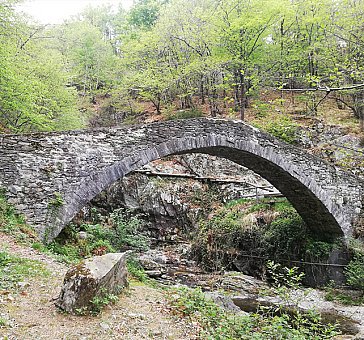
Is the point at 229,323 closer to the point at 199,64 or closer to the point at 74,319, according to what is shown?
the point at 74,319

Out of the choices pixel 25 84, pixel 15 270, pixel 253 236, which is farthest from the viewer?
pixel 253 236

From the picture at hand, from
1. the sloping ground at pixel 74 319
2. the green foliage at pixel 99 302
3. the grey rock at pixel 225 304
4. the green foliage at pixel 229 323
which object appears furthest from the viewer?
the grey rock at pixel 225 304

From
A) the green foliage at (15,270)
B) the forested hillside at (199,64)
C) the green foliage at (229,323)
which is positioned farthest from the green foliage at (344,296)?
the green foliage at (15,270)

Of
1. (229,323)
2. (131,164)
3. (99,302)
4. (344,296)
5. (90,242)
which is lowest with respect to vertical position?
(344,296)

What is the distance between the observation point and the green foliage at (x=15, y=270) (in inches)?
147

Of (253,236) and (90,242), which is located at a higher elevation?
(253,236)

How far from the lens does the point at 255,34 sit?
14.1 metres

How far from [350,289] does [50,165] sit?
839 centimetres

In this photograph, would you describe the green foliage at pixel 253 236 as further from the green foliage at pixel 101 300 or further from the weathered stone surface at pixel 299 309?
the green foliage at pixel 101 300

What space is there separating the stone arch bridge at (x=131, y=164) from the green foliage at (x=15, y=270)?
68.6 inches

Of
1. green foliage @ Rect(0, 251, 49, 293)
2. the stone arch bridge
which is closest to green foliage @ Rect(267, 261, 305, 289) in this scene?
the stone arch bridge

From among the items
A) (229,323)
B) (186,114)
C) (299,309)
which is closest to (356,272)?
(299,309)

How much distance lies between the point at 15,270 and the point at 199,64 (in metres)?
11.8

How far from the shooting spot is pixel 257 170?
31.8 feet
